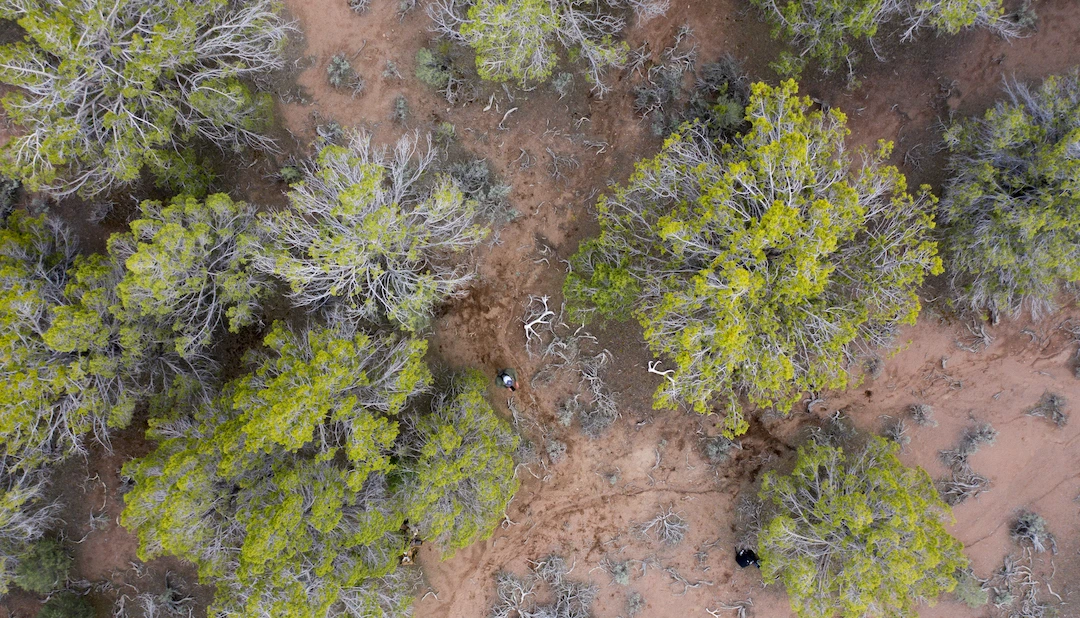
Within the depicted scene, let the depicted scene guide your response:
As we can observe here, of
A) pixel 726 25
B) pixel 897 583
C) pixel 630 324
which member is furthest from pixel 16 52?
pixel 897 583

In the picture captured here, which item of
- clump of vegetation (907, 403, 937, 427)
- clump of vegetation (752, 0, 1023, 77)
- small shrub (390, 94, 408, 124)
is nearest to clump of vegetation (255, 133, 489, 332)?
small shrub (390, 94, 408, 124)

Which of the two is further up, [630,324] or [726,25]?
[726,25]

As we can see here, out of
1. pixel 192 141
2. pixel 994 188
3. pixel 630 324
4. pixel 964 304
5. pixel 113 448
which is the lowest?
pixel 113 448

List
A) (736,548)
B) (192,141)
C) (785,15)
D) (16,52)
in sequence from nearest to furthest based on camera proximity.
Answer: (16,52)
(785,15)
(192,141)
(736,548)

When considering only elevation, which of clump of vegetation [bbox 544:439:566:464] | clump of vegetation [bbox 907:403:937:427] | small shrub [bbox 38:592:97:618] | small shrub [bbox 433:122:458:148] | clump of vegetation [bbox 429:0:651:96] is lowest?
small shrub [bbox 38:592:97:618]

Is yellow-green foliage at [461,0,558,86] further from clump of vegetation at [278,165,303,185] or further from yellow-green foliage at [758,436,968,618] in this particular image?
yellow-green foliage at [758,436,968,618]

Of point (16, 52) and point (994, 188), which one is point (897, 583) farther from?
point (16, 52)

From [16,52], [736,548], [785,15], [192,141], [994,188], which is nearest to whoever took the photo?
[16,52]
